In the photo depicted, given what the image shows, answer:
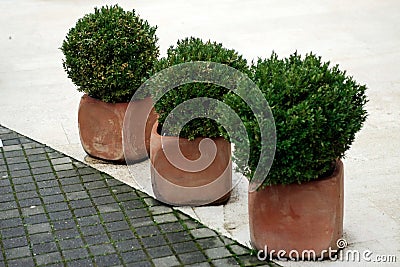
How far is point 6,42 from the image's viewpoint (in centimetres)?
1148

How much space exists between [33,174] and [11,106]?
6.80ft

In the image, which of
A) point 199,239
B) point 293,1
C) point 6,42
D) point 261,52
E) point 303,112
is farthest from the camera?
point 293,1

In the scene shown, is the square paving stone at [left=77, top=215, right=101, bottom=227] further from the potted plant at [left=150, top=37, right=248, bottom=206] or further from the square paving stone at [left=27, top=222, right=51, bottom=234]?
the potted plant at [left=150, top=37, right=248, bottom=206]

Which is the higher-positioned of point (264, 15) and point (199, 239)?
point (264, 15)

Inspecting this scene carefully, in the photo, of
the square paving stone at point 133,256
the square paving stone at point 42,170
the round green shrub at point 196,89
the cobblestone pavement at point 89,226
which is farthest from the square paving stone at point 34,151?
the square paving stone at point 133,256

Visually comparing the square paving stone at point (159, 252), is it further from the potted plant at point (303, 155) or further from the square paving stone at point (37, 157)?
the square paving stone at point (37, 157)

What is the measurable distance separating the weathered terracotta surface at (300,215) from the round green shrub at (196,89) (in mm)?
768

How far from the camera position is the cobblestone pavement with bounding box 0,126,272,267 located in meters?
5.46

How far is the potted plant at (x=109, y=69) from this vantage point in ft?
21.8

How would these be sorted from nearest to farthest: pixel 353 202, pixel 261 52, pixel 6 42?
1. pixel 353 202
2. pixel 261 52
3. pixel 6 42

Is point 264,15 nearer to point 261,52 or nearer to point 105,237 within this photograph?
point 261,52

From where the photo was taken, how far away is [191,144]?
591 cm

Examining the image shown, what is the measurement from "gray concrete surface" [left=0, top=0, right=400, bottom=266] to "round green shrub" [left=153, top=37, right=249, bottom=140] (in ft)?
2.33

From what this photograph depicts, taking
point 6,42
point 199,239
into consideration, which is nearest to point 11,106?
point 6,42
